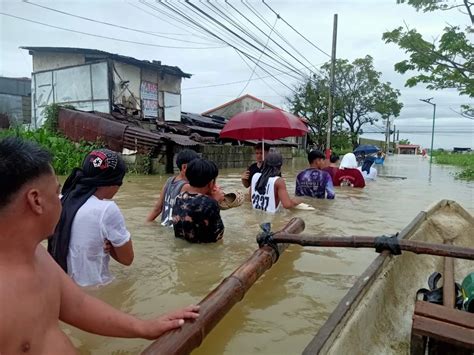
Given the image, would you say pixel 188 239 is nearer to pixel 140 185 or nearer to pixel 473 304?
pixel 473 304

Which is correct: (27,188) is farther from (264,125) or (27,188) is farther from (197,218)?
(264,125)

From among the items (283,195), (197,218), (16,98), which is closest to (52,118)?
(16,98)

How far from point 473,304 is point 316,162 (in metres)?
4.58

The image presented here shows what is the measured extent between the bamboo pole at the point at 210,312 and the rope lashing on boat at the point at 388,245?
2.77 feet

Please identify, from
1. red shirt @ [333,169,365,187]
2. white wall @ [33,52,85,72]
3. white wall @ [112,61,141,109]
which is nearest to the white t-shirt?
red shirt @ [333,169,365,187]

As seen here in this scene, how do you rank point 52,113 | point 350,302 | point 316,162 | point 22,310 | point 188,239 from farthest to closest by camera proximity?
point 52,113, point 316,162, point 188,239, point 350,302, point 22,310

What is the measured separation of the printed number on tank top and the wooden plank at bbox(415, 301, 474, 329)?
3598 millimetres

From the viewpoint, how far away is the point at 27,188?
131 centimetres

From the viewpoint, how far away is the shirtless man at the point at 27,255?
1.27 meters

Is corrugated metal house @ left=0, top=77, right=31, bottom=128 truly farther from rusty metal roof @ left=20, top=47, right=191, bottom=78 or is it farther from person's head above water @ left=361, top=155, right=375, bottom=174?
person's head above water @ left=361, top=155, right=375, bottom=174

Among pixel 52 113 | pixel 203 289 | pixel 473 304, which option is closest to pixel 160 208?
pixel 203 289

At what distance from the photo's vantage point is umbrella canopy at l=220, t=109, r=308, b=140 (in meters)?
7.17

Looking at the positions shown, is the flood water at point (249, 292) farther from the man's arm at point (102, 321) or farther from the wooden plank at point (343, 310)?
the man's arm at point (102, 321)

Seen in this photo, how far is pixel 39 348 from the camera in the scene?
137 centimetres
